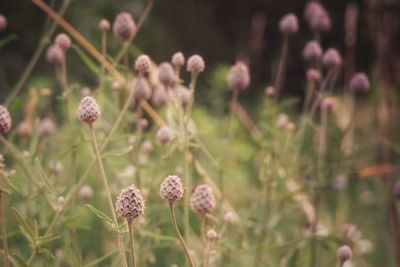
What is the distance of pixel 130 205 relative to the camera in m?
0.82

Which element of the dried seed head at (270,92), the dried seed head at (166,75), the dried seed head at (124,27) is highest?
the dried seed head at (124,27)

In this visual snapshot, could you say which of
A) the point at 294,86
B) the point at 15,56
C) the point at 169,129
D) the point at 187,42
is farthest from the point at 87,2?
the point at 169,129

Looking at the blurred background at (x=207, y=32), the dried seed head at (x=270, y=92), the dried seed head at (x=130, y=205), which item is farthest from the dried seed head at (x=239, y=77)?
the blurred background at (x=207, y=32)

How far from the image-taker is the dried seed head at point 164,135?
133cm

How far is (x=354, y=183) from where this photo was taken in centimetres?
198

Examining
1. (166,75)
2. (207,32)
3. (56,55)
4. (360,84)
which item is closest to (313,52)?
(360,84)

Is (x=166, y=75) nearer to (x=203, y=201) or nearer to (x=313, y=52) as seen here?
(x=203, y=201)

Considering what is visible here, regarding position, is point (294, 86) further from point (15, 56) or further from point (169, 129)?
point (169, 129)

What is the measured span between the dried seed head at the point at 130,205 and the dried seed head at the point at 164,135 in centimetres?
51

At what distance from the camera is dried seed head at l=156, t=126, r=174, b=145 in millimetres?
1333

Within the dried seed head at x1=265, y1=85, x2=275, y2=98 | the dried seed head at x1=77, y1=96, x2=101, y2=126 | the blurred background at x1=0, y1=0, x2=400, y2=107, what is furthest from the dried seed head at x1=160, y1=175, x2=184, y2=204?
the blurred background at x1=0, y1=0, x2=400, y2=107

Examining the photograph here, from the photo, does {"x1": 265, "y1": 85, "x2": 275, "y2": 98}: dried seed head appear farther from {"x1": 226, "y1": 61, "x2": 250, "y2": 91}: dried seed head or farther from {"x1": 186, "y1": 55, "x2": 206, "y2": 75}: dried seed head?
{"x1": 186, "y1": 55, "x2": 206, "y2": 75}: dried seed head

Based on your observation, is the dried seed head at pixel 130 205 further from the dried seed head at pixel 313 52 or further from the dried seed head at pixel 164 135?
the dried seed head at pixel 313 52

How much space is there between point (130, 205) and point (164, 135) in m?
0.53
